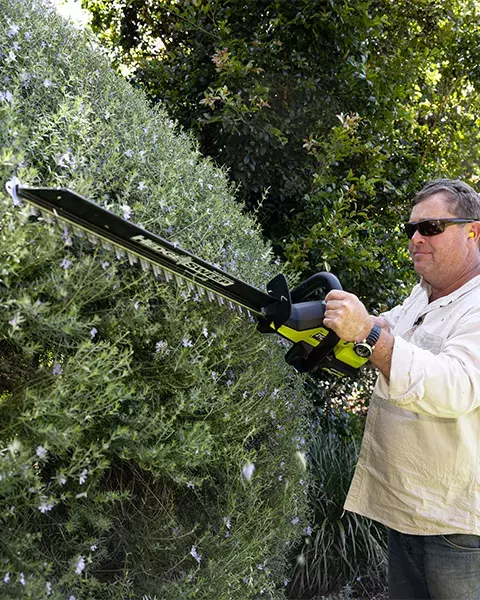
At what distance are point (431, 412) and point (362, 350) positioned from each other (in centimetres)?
30

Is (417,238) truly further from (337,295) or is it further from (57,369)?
(57,369)

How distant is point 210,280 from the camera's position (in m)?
2.22

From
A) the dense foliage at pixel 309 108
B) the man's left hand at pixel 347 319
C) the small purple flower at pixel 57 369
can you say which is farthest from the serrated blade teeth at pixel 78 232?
the dense foliage at pixel 309 108

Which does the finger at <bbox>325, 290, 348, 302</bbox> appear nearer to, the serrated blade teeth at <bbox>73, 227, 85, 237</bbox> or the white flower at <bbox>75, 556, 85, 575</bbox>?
the serrated blade teeth at <bbox>73, 227, 85, 237</bbox>

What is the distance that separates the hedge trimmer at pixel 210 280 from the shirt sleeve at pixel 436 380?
0.19 meters

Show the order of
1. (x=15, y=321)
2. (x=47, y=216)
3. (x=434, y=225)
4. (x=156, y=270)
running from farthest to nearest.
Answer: (x=434, y=225)
(x=156, y=270)
(x=47, y=216)
(x=15, y=321)

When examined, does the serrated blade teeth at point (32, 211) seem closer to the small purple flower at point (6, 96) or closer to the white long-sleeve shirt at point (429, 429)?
the small purple flower at point (6, 96)

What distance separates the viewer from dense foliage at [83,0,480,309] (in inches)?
190

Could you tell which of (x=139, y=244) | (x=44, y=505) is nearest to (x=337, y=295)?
(x=139, y=244)

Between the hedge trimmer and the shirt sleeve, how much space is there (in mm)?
190

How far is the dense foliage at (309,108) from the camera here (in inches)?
190

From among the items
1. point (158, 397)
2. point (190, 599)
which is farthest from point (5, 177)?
point (190, 599)

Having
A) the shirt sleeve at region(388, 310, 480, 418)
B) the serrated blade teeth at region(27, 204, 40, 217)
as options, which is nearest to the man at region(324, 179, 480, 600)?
the shirt sleeve at region(388, 310, 480, 418)

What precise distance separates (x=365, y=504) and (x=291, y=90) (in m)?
3.32
